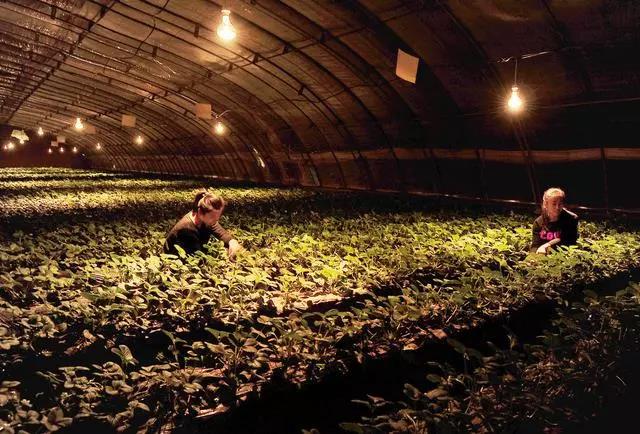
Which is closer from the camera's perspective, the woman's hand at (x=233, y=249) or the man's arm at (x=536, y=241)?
the woman's hand at (x=233, y=249)

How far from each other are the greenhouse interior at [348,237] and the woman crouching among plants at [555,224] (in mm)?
40

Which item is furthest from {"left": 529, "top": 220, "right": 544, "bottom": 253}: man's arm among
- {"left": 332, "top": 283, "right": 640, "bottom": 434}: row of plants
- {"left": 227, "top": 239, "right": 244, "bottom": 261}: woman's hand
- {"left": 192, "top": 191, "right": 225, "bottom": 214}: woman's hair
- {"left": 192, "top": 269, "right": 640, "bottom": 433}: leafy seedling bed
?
{"left": 192, "top": 191, "right": 225, "bottom": 214}: woman's hair

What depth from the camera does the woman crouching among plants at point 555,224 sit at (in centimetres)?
594

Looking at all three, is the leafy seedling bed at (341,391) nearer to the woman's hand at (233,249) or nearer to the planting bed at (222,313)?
the planting bed at (222,313)

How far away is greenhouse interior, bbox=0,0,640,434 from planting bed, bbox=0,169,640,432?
26 mm

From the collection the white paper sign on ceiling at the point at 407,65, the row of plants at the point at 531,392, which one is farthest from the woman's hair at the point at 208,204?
the white paper sign on ceiling at the point at 407,65

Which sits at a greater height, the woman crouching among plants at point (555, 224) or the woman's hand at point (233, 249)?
the woman crouching among plants at point (555, 224)

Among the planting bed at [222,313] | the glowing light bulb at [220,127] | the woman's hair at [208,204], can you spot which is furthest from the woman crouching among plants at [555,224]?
the glowing light bulb at [220,127]

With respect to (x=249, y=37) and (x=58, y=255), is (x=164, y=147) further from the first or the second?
A: (x=58, y=255)

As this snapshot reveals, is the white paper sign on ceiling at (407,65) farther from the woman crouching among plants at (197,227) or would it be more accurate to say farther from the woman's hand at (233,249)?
the woman's hand at (233,249)

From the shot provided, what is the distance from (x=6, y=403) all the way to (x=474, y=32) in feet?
35.2

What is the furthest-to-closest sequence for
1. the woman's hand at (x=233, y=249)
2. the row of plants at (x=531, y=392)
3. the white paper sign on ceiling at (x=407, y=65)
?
the white paper sign on ceiling at (x=407, y=65)
the woman's hand at (x=233, y=249)
the row of plants at (x=531, y=392)

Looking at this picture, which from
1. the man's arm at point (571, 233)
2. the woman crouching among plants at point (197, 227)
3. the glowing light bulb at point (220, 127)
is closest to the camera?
the woman crouching among plants at point (197, 227)

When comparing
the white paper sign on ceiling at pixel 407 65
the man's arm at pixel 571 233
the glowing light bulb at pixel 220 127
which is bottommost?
the man's arm at pixel 571 233
